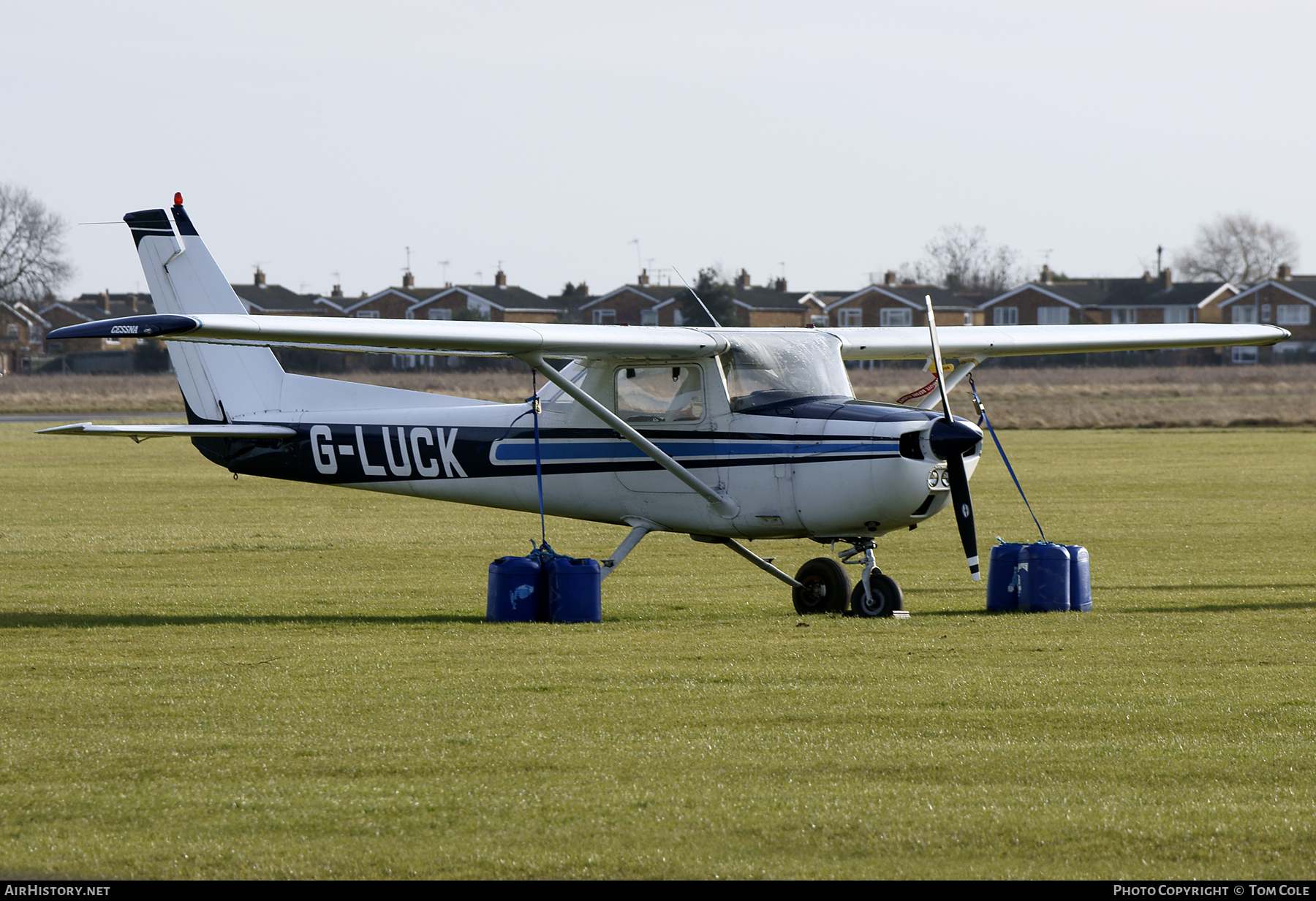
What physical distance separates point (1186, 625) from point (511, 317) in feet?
299

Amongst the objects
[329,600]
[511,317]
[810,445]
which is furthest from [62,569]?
[511,317]

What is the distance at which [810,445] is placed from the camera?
11.9m

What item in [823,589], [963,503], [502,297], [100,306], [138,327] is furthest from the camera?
[100,306]

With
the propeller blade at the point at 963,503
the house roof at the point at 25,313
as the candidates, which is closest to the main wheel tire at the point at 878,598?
the propeller blade at the point at 963,503

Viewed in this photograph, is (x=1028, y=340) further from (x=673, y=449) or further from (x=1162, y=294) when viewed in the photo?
(x=1162, y=294)

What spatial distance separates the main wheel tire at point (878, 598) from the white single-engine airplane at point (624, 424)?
0.01 meters

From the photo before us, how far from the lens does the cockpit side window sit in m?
12.6

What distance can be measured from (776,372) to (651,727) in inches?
207

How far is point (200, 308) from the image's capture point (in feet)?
47.9

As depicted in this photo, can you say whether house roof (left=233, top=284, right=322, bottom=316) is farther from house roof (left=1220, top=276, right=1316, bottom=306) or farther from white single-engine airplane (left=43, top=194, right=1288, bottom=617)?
white single-engine airplane (left=43, top=194, right=1288, bottom=617)

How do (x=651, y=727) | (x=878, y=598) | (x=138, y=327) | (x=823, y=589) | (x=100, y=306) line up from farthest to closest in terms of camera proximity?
1. (x=100, y=306)
2. (x=823, y=589)
3. (x=878, y=598)
4. (x=138, y=327)
5. (x=651, y=727)

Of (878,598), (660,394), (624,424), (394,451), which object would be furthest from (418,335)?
(878,598)

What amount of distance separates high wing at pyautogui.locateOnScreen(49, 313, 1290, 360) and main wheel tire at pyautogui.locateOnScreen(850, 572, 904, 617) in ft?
7.39
